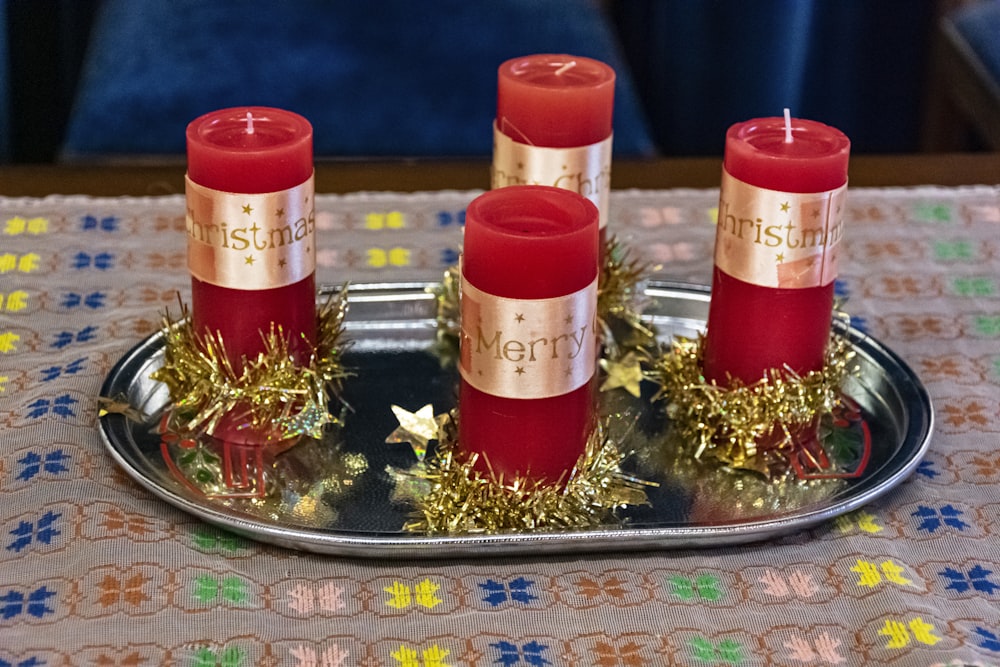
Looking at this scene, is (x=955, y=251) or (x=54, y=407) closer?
(x=54, y=407)

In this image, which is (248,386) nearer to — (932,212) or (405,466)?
(405,466)

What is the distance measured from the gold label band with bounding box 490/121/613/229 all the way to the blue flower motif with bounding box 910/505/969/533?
0.26 metres

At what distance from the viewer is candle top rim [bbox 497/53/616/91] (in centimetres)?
71

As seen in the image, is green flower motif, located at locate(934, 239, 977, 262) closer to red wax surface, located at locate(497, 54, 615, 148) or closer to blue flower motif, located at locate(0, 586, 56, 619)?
red wax surface, located at locate(497, 54, 615, 148)

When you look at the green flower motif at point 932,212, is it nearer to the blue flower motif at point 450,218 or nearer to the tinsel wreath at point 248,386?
the blue flower motif at point 450,218

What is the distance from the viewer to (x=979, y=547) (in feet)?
2.03

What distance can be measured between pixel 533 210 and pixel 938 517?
0.28 meters

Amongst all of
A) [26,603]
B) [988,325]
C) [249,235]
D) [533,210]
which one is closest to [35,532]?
[26,603]

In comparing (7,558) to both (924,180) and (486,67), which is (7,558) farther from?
(486,67)

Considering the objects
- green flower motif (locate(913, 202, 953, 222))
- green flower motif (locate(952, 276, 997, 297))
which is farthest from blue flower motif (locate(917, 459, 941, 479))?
green flower motif (locate(913, 202, 953, 222))

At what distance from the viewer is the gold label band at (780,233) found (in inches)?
24.0

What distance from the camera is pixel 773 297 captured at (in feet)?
2.10

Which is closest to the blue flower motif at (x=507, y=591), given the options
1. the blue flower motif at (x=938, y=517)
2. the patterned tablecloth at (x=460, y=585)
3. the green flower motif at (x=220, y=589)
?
the patterned tablecloth at (x=460, y=585)

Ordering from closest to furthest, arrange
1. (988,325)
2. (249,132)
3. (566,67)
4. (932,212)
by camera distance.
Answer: (249,132) → (566,67) → (988,325) → (932,212)
